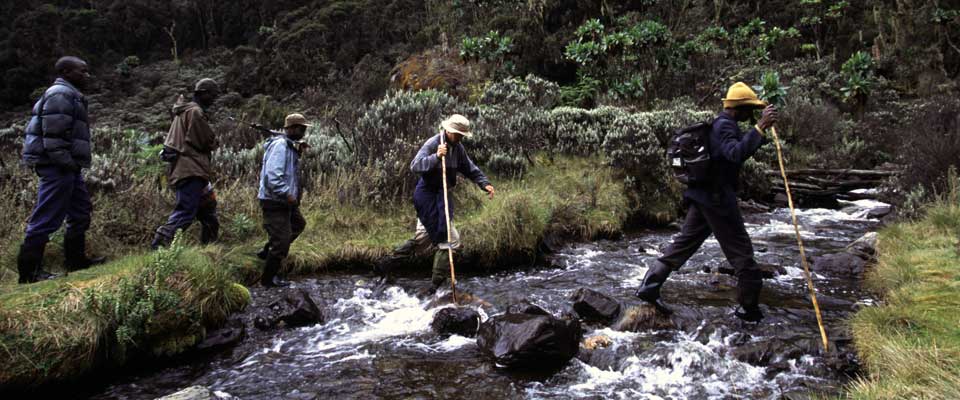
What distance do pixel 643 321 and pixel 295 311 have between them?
11.5 ft

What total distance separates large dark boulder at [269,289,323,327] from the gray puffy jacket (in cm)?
237

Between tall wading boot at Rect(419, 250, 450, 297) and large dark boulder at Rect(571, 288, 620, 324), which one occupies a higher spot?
tall wading boot at Rect(419, 250, 450, 297)

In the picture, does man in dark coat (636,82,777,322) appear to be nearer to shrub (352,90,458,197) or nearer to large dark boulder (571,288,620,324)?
large dark boulder (571,288,620,324)

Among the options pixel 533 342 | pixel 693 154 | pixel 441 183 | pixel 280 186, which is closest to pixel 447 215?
pixel 441 183

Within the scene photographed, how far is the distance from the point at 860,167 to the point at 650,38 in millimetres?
7800

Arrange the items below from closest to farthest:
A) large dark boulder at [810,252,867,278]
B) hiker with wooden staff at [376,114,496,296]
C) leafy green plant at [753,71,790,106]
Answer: hiker with wooden staff at [376,114,496,296] → large dark boulder at [810,252,867,278] → leafy green plant at [753,71,790,106]

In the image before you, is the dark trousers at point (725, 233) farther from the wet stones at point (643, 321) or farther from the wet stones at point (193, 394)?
the wet stones at point (193, 394)

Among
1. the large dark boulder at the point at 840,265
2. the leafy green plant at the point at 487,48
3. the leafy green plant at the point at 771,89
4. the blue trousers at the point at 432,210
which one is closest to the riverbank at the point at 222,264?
the blue trousers at the point at 432,210

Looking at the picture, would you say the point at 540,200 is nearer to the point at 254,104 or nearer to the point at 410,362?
the point at 410,362

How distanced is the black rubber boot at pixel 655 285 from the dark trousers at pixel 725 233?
0.27 m

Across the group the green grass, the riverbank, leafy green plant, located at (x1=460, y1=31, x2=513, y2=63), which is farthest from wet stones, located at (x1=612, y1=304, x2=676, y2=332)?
leafy green plant, located at (x1=460, y1=31, x2=513, y2=63)

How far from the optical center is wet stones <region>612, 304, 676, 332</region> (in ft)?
18.3

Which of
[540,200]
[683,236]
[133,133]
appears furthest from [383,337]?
[133,133]

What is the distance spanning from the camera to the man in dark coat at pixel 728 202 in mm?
5000
